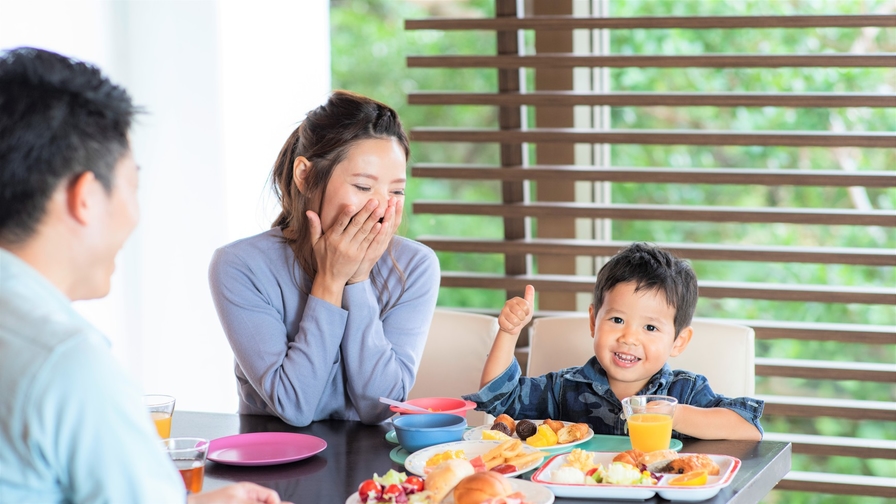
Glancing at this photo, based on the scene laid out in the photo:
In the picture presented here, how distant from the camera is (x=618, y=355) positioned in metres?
1.74

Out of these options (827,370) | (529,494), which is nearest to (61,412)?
(529,494)

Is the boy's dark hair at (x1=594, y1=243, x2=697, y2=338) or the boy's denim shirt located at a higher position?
the boy's dark hair at (x1=594, y1=243, x2=697, y2=338)

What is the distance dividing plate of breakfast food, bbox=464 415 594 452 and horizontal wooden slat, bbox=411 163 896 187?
1.17 metres

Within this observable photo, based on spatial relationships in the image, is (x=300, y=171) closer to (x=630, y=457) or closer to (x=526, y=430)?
(x=526, y=430)

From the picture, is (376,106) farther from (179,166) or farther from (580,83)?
(179,166)

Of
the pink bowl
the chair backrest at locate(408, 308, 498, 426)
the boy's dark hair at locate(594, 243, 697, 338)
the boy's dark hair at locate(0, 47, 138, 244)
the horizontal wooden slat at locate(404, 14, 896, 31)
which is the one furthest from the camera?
the horizontal wooden slat at locate(404, 14, 896, 31)

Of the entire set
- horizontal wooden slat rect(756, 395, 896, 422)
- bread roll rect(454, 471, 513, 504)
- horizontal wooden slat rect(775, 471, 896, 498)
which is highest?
bread roll rect(454, 471, 513, 504)

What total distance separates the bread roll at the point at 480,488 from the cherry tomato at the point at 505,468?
11cm

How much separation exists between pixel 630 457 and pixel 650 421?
94mm

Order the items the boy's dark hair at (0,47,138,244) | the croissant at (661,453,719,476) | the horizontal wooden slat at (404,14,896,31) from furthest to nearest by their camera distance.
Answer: the horizontal wooden slat at (404,14,896,31) → the croissant at (661,453,719,476) → the boy's dark hair at (0,47,138,244)

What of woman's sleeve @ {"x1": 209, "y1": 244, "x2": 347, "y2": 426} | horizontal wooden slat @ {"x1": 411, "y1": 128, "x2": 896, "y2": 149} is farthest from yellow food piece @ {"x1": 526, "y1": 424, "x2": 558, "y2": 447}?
horizontal wooden slat @ {"x1": 411, "y1": 128, "x2": 896, "y2": 149}

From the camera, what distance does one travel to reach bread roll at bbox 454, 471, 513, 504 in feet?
3.89

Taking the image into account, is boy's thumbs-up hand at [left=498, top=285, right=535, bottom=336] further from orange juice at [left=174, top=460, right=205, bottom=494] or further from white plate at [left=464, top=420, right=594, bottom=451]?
orange juice at [left=174, top=460, right=205, bottom=494]

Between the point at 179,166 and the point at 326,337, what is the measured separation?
165 centimetres
